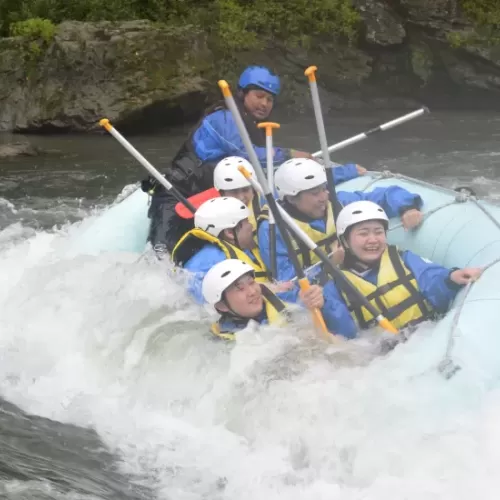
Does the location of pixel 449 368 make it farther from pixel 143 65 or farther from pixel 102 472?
pixel 143 65

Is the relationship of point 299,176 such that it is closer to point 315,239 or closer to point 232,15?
point 315,239

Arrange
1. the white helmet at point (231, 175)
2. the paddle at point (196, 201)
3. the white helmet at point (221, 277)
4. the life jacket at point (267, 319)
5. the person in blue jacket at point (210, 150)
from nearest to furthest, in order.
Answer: the white helmet at point (221, 277) → the life jacket at point (267, 319) → the white helmet at point (231, 175) → the paddle at point (196, 201) → the person in blue jacket at point (210, 150)

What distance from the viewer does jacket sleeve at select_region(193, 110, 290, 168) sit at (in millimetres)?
5730

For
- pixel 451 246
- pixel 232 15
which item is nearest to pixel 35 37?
pixel 232 15

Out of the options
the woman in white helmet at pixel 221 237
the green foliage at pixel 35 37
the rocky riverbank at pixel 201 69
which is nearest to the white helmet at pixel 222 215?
the woman in white helmet at pixel 221 237

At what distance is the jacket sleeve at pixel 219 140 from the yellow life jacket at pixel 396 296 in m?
2.04

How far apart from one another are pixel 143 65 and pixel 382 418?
10.8 m

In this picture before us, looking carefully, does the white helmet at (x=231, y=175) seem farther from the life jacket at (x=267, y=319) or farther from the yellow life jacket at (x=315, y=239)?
the life jacket at (x=267, y=319)

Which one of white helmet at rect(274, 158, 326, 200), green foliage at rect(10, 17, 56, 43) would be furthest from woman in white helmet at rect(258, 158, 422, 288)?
green foliage at rect(10, 17, 56, 43)

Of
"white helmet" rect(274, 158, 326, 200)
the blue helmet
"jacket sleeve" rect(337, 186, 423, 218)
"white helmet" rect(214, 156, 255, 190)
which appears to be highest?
the blue helmet

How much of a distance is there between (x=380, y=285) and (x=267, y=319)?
577 mm

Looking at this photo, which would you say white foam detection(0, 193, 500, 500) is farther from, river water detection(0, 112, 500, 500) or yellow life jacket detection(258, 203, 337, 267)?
yellow life jacket detection(258, 203, 337, 267)

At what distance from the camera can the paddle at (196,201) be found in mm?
5254

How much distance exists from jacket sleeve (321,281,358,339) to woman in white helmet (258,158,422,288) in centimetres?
66
